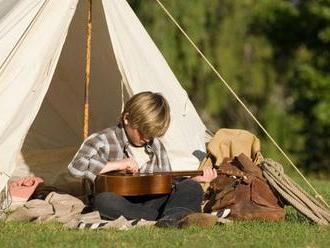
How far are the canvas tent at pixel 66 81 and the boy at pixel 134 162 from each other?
0.45 m

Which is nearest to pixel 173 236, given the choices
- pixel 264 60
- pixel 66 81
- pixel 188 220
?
pixel 188 220

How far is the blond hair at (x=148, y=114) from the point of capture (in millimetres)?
5930

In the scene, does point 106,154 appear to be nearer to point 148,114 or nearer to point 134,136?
point 134,136

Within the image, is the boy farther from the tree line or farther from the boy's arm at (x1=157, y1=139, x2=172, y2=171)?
the tree line

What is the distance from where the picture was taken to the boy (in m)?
5.81

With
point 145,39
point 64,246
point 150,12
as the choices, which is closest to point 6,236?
point 64,246

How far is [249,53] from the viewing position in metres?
16.7

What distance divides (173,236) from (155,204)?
734mm

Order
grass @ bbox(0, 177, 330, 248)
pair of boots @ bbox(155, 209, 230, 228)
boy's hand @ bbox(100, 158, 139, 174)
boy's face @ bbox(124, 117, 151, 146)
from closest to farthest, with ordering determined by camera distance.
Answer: grass @ bbox(0, 177, 330, 248), pair of boots @ bbox(155, 209, 230, 228), boy's hand @ bbox(100, 158, 139, 174), boy's face @ bbox(124, 117, 151, 146)

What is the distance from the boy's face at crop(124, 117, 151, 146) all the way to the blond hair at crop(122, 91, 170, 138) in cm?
4

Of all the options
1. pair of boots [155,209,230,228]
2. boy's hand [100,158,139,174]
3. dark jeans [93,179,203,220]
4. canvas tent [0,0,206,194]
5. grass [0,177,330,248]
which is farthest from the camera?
canvas tent [0,0,206,194]

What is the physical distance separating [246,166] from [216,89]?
997 cm

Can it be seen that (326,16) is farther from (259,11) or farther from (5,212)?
(5,212)

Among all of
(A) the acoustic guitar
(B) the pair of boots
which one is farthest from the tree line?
(B) the pair of boots
